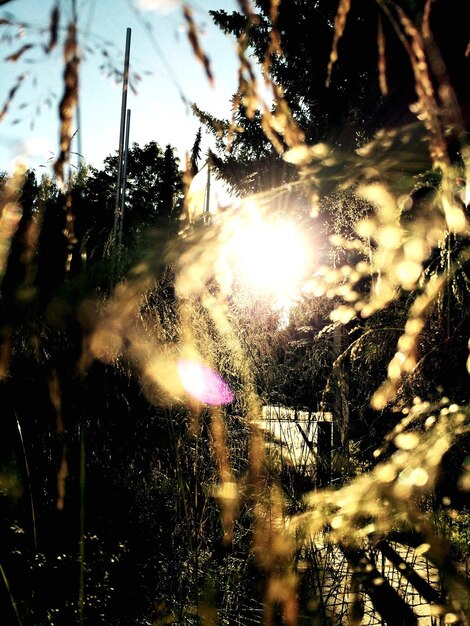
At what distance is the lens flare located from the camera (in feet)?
8.32

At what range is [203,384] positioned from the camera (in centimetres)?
269

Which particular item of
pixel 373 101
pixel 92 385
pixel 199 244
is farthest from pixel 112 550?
pixel 373 101

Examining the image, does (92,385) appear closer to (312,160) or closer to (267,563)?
(267,563)

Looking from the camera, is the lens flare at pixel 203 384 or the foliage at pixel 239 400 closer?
the foliage at pixel 239 400

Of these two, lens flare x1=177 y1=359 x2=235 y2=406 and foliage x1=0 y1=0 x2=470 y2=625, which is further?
lens flare x1=177 y1=359 x2=235 y2=406

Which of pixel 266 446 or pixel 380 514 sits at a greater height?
pixel 266 446

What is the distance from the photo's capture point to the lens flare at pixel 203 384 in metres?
2.54

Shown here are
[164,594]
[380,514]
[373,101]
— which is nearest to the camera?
[380,514]

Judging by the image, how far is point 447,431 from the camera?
0.82 meters

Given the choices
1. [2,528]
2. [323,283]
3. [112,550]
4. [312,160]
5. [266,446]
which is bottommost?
[112,550]

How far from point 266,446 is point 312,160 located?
2.22 meters

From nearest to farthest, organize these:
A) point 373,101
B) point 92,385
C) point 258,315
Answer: point 92,385 < point 258,315 < point 373,101

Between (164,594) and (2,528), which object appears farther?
(164,594)

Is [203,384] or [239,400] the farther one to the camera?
[239,400]
